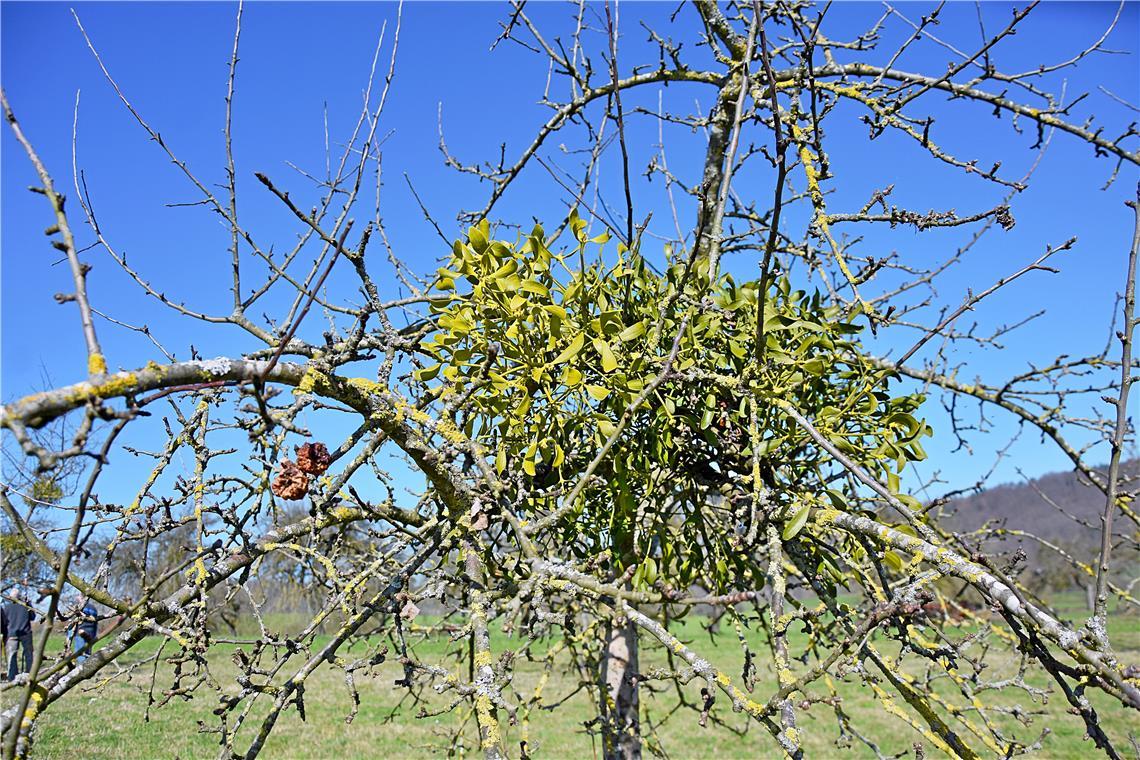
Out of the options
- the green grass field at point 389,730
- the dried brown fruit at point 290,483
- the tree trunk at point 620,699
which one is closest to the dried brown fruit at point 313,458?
the dried brown fruit at point 290,483

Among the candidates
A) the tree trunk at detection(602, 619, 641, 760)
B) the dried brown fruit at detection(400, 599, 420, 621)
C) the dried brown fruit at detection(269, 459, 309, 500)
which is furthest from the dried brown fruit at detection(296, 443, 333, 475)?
the tree trunk at detection(602, 619, 641, 760)

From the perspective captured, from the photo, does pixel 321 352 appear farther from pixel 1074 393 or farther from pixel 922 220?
pixel 1074 393

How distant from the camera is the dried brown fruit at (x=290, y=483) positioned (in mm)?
1055

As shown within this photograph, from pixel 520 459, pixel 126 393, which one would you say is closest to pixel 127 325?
pixel 520 459

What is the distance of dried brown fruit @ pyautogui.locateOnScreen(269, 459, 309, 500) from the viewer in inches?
41.5

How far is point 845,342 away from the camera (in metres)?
1.53

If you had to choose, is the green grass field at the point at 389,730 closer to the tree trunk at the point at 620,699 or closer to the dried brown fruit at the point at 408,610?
the tree trunk at the point at 620,699

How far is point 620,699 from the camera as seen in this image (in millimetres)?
1898

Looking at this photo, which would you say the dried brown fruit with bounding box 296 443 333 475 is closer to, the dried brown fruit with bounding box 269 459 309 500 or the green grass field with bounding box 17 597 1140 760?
the dried brown fruit with bounding box 269 459 309 500

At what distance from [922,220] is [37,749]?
5.72m

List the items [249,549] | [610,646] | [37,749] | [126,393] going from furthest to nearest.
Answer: [37,749] → [610,646] → [249,549] → [126,393]

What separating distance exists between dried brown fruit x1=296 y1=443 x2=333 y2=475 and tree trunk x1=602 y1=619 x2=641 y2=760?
3.06 feet

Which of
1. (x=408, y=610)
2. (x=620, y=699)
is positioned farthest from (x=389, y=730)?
(x=408, y=610)

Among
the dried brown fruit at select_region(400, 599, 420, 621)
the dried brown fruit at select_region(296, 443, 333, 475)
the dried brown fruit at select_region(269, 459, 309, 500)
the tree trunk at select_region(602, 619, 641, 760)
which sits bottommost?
the tree trunk at select_region(602, 619, 641, 760)
